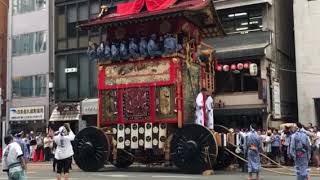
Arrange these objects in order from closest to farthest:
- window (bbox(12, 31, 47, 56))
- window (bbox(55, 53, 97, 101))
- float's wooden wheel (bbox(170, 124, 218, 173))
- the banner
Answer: float's wooden wheel (bbox(170, 124, 218, 173)) → window (bbox(55, 53, 97, 101)) → the banner → window (bbox(12, 31, 47, 56))

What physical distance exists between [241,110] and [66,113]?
44.7ft

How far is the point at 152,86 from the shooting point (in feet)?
67.6

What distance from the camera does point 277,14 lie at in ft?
111

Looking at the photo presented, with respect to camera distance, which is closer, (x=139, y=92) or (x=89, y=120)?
(x=139, y=92)

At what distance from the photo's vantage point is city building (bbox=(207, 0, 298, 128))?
31344 millimetres

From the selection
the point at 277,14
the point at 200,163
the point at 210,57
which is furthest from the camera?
the point at 277,14

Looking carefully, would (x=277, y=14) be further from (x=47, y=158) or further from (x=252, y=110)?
(x=47, y=158)

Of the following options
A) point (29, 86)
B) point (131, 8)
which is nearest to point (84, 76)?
point (29, 86)

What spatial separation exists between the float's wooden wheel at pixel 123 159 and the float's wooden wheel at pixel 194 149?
8.39 feet

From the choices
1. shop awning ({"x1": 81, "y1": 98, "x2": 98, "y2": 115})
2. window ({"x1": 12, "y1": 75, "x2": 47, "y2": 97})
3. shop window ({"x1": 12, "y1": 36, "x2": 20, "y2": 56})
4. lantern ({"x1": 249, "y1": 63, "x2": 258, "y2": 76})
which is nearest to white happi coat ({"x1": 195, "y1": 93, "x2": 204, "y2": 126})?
lantern ({"x1": 249, "y1": 63, "x2": 258, "y2": 76})

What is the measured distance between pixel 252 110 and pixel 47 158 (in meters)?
12.1

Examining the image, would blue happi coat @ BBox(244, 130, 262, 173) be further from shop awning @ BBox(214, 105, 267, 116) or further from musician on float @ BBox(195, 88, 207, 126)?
shop awning @ BBox(214, 105, 267, 116)

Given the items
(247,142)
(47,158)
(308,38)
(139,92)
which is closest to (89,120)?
(47,158)

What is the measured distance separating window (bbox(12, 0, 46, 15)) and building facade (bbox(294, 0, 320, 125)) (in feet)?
66.2
